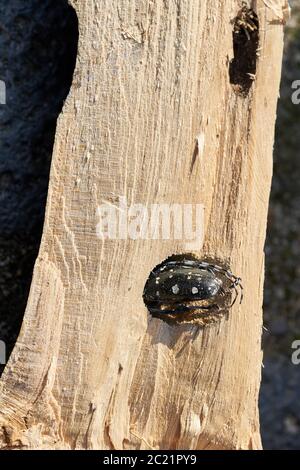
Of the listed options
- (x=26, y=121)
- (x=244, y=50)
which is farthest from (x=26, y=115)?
(x=244, y=50)

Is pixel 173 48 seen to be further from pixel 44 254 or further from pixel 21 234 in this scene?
pixel 21 234

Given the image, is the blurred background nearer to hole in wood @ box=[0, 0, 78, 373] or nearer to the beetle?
hole in wood @ box=[0, 0, 78, 373]

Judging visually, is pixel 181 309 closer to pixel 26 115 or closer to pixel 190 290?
pixel 190 290

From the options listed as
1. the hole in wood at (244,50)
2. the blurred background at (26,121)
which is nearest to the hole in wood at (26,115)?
the blurred background at (26,121)

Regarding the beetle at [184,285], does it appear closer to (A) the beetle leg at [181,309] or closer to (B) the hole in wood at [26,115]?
→ (A) the beetle leg at [181,309]

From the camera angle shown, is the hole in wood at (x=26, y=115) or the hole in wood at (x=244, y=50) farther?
the hole in wood at (x=26, y=115)

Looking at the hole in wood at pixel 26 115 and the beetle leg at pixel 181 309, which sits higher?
the hole in wood at pixel 26 115

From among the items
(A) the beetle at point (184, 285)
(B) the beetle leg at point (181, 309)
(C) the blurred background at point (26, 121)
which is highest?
(C) the blurred background at point (26, 121)
